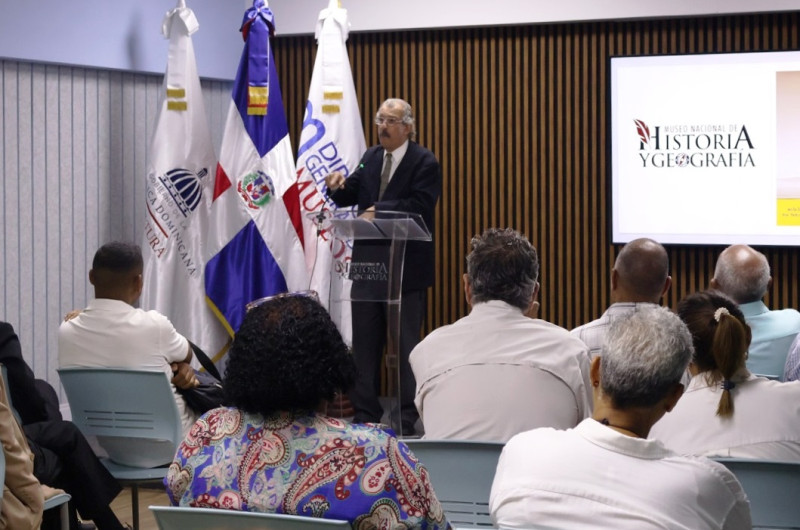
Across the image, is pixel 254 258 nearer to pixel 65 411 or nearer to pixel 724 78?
pixel 65 411

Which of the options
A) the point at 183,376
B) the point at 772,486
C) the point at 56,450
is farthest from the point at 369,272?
the point at 772,486

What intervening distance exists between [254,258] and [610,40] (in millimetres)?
2726

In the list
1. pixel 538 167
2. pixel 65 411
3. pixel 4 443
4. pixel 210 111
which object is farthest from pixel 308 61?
pixel 4 443

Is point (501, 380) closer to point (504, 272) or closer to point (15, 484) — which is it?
point (504, 272)

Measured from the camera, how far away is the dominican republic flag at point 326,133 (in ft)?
22.4

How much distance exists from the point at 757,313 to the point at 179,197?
12.4 ft

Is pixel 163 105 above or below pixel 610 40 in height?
below

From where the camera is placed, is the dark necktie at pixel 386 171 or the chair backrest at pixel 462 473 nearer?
the chair backrest at pixel 462 473

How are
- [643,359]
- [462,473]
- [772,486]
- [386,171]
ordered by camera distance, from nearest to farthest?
[643,359] → [772,486] → [462,473] → [386,171]

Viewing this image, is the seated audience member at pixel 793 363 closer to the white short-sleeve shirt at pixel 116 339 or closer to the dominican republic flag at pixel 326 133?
the white short-sleeve shirt at pixel 116 339

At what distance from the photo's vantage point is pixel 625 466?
192 cm

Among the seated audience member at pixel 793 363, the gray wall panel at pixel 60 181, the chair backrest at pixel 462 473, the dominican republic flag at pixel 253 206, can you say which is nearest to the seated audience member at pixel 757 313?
the seated audience member at pixel 793 363

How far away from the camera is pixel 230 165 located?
22.6 ft

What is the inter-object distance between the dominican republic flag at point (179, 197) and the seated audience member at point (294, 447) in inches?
182
